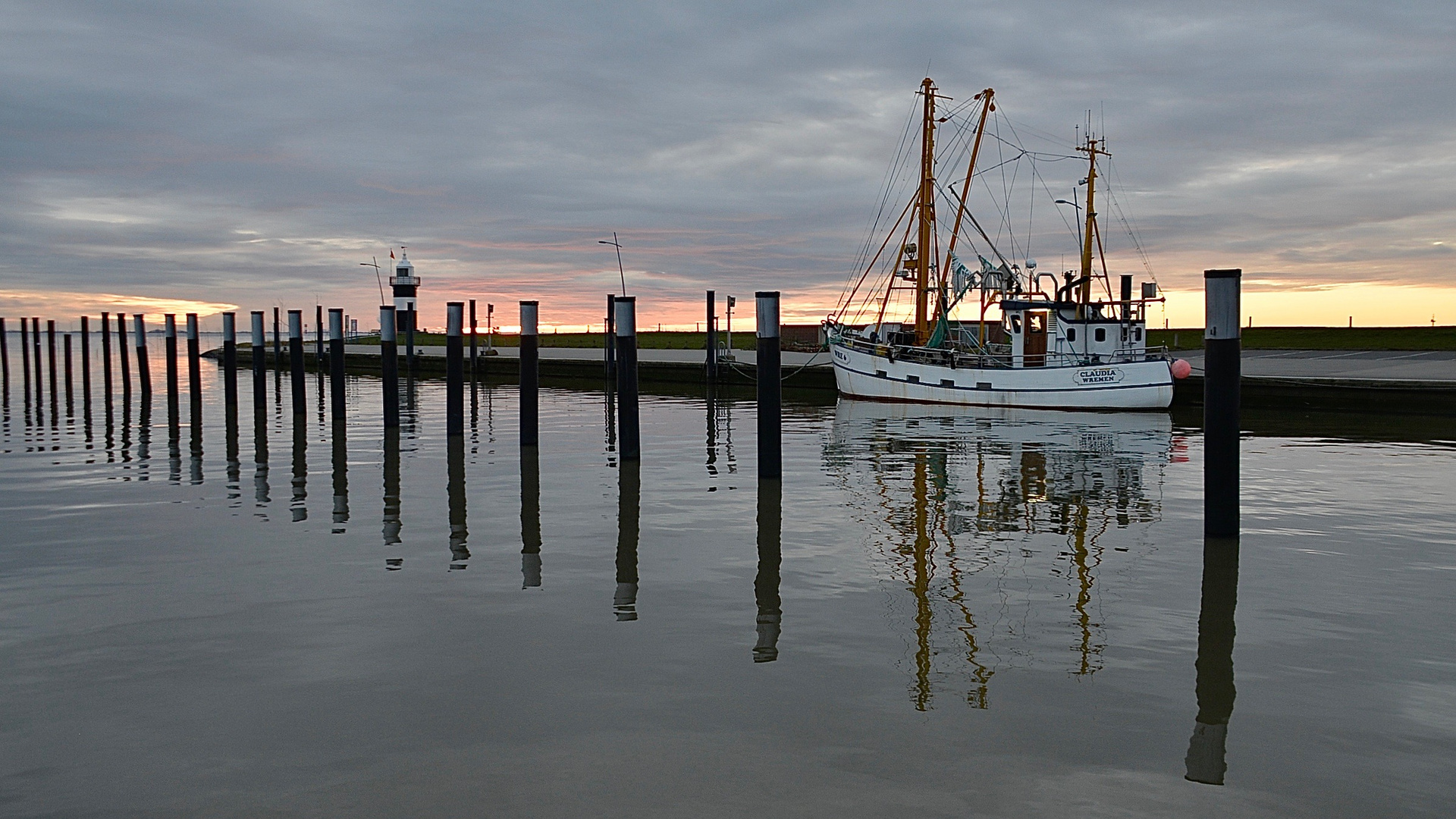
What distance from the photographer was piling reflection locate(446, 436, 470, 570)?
11.0 m

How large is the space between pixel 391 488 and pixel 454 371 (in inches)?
316

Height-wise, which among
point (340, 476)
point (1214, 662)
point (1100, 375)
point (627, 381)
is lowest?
point (1214, 662)

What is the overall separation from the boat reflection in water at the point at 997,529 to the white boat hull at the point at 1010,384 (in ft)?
16.7

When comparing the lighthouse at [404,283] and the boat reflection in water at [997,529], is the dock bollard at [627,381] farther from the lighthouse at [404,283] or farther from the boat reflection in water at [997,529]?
the lighthouse at [404,283]

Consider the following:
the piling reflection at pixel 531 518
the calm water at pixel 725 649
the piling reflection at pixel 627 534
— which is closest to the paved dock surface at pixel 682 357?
the piling reflection at pixel 531 518

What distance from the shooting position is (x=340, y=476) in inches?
683

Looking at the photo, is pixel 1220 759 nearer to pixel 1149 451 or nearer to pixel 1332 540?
pixel 1332 540

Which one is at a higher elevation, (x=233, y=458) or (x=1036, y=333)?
(x=1036, y=333)

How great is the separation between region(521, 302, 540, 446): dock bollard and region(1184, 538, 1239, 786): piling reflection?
12.8 metres

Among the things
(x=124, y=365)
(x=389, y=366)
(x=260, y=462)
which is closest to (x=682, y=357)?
(x=124, y=365)

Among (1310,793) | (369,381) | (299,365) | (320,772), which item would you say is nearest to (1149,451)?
(1310,793)

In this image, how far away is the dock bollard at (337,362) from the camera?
26644 millimetres

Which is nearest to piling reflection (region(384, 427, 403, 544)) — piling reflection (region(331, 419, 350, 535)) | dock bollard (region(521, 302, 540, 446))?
piling reflection (region(331, 419, 350, 535))

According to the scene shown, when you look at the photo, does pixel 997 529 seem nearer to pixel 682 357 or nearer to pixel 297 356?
pixel 297 356
